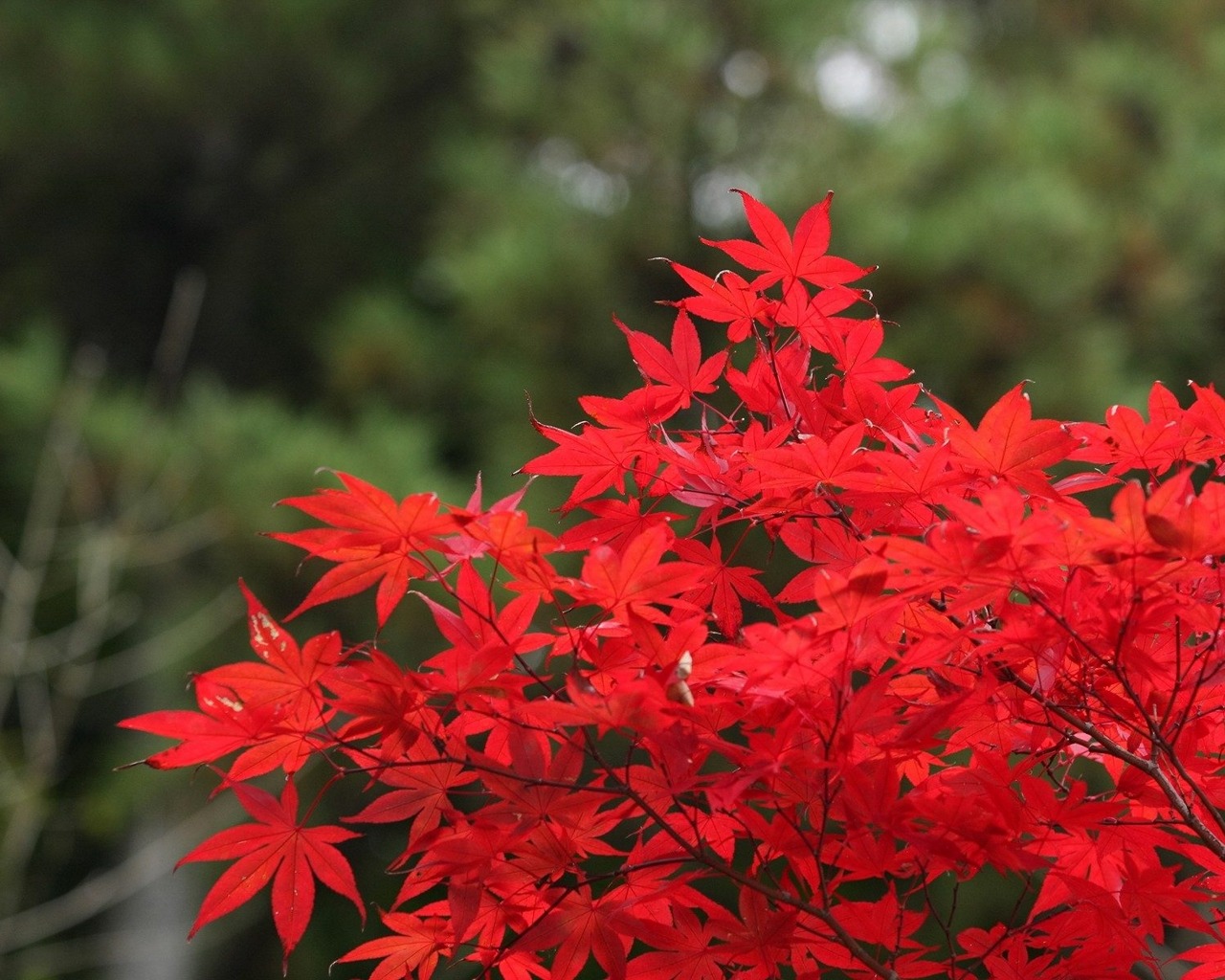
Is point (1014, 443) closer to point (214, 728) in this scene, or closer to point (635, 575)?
point (635, 575)

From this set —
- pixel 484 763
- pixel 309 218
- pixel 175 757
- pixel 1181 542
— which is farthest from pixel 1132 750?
pixel 309 218

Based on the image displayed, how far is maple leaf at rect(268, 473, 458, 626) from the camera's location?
1.98ft

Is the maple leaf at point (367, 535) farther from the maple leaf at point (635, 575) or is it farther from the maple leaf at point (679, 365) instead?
the maple leaf at point (679, 365)

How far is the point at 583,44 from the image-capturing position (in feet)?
11.0

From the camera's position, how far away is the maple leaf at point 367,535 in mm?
604

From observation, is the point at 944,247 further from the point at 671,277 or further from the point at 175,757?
the point at 175,757

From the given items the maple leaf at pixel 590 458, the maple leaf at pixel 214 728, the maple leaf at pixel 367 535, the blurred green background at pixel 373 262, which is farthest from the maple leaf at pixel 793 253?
the blurred green background at pixel 373 262

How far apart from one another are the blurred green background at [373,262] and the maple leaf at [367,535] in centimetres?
204

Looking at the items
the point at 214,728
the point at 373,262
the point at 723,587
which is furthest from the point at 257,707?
the point at 373,262

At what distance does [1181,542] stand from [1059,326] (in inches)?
104

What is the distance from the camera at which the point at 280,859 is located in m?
0.65

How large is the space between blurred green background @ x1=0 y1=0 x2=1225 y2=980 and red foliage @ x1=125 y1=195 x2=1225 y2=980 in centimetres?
203

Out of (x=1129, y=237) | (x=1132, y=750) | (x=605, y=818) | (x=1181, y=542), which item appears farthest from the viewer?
(x=1129, y=237)

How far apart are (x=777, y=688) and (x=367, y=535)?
0.22m
